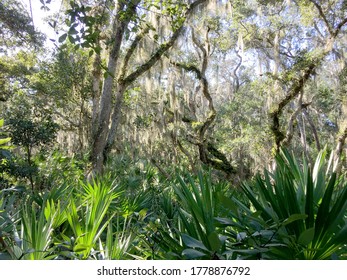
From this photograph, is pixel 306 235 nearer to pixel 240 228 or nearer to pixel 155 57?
pixel 240 228

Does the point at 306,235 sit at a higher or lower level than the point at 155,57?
lower

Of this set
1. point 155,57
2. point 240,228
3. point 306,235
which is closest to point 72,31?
point 240,228

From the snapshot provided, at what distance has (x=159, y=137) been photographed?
14.4 meters

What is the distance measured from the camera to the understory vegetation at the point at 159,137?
1.65m

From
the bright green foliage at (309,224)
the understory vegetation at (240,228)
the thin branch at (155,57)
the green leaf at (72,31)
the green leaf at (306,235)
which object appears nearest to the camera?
the green leaf at (306,235)

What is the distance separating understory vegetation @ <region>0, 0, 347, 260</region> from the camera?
5.40 ft

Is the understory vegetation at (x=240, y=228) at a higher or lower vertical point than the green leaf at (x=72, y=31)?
lower

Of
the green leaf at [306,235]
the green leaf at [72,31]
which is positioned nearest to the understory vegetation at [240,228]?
the green leaf at [306,235]

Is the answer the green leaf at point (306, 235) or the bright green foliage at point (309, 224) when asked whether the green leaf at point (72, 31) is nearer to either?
the bright green foliage at point (309, 224)

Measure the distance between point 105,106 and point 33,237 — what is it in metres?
5.40

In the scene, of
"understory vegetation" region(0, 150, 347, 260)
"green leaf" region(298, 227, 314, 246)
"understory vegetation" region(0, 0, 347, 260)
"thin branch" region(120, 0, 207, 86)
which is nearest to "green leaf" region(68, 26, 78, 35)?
"understory vegetation" region(0, 0, 347, 260)

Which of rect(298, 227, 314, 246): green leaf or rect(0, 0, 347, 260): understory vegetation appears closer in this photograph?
rect(298, 227, 314, 246): green leaf

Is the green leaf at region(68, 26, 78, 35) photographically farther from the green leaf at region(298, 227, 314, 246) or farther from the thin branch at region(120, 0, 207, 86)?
the thin branch at region(120, 0, 207, 86)
